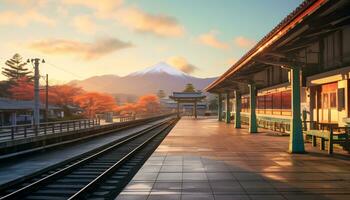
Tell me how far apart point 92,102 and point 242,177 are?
267 feet

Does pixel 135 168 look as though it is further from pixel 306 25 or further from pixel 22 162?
pixel 306 25

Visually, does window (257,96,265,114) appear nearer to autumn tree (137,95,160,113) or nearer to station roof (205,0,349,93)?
station roof (205,0,349,93)

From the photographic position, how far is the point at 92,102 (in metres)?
90.9

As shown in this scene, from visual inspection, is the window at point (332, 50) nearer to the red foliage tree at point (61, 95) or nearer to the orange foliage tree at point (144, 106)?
the red foliage tree at point (61, 95)

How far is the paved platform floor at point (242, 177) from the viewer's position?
383 inches

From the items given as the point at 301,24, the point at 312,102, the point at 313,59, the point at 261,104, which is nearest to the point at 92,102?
the point at 261,104

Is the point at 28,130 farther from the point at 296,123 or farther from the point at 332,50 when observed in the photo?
the point at 332,50

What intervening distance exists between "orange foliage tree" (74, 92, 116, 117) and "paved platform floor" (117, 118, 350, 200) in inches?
2887

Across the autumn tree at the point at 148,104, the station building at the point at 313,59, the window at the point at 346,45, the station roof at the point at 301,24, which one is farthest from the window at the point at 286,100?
the autumn tree at the point at 148,104

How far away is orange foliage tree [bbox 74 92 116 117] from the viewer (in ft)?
292

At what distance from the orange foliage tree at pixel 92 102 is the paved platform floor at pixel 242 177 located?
241 feet

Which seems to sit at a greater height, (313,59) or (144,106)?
(313,59)

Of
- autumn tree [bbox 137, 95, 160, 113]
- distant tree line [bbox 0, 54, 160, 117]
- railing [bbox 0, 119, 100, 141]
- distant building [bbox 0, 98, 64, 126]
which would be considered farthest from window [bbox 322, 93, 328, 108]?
autumn tree [bbox 137, 95, 160, 113]

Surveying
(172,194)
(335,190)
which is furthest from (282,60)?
(172,194)
